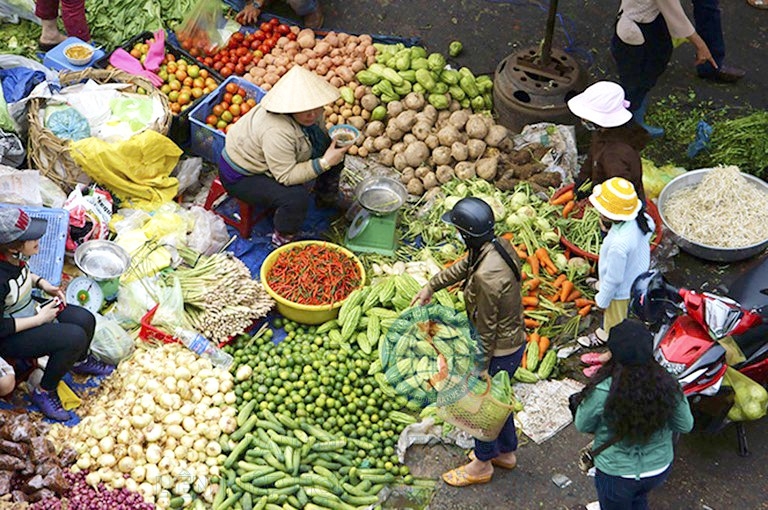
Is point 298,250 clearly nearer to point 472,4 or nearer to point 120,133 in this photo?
point 120,133

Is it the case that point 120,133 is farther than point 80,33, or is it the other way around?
point 80,33

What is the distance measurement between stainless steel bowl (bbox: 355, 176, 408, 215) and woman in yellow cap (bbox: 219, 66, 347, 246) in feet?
1.13

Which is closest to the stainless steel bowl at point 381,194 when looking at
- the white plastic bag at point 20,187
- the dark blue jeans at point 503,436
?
the dark blue jeans at point 503,436

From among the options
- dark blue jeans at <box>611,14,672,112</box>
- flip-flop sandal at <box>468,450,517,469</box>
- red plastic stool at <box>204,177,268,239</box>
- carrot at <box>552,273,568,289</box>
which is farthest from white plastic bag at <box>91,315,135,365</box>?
dark blue jeans at <box>611,14,672,112</box>

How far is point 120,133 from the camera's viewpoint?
6.37 meters

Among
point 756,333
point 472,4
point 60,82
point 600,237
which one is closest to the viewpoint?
point 756,333

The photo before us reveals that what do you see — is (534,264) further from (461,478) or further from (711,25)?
(711,25)

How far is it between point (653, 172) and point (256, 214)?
3.08 m

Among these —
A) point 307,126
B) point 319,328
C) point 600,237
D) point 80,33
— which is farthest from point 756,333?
point 80,33

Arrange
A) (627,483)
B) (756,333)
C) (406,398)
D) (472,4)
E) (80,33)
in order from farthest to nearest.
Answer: (472,4) < (80,33) < (406,398) < (756,333) < (627,483)

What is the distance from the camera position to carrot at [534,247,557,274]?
605cm

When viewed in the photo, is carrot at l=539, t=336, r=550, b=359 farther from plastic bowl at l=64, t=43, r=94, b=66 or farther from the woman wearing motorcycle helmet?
plastic bowl at l=64, t=43, r=94, b=66

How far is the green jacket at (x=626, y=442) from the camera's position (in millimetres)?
3846

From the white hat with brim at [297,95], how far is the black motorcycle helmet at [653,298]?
227 cm
